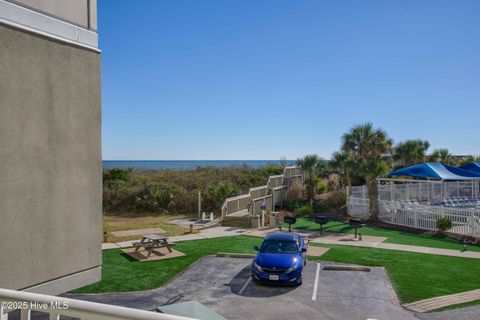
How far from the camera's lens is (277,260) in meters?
11.8

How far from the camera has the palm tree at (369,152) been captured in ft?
76.7

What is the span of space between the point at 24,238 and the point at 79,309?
1.83m

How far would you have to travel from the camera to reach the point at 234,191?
30859 mm

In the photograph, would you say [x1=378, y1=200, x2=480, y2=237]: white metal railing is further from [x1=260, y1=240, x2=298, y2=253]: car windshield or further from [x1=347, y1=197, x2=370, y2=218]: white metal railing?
[x1=260, y1=240, x2=298, y2=253]: car windshield

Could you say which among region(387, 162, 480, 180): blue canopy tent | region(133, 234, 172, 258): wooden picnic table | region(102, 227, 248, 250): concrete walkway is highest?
region(387, 162, 480, 180): blue canopy tent

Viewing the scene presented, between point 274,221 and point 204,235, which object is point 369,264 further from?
point 204,235

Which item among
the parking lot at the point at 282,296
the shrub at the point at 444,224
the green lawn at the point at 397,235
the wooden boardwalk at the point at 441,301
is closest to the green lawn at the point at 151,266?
the parking lot at the point at 282,296

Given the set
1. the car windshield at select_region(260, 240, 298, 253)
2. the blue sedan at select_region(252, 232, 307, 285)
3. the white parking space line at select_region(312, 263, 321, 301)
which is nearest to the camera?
the white parking space line at select_region(312, 263, 321, 301)

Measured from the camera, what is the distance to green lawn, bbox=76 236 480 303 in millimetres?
11516

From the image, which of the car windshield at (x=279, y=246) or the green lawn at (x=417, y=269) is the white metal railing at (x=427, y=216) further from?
the car windshield at (x=279, y=246)

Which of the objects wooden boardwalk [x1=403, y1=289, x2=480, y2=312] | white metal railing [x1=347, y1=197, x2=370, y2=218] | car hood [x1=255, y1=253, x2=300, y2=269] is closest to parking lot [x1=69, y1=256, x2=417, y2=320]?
wooden boardwalk [x1=403, y1=289, x2=480, y2=312]

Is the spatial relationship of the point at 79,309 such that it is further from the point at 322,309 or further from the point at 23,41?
the point at 322,309

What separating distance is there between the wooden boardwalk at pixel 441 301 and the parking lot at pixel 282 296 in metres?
0.39

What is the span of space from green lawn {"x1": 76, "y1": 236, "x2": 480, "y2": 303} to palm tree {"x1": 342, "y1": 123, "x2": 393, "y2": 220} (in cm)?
765
